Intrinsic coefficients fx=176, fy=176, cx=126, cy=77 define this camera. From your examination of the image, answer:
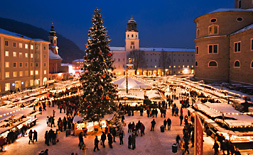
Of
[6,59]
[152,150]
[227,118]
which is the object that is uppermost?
[6,59]

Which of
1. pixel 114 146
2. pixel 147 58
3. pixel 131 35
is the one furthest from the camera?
pixel 147 58

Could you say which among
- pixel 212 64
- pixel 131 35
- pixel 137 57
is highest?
pixel 131 35

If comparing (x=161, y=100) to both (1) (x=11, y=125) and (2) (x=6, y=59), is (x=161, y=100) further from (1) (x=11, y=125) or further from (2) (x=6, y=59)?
(2) (x=6, y=59)

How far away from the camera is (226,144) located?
1085 cm

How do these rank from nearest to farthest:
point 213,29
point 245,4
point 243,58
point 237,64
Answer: point 243,58 → point 237,64 → point 213,29 → point 245,4

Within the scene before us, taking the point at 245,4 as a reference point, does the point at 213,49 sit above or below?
below

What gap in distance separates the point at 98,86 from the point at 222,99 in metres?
13.5

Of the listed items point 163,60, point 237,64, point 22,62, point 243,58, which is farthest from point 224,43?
point 22,62

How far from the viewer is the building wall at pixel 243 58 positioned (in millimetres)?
28186

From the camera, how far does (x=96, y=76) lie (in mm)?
14680

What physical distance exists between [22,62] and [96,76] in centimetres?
Result: 3242

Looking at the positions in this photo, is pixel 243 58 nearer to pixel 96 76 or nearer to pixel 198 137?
pixel 96 76

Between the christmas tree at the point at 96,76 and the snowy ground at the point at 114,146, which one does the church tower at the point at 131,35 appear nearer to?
the christmas tree at the point at 96,76

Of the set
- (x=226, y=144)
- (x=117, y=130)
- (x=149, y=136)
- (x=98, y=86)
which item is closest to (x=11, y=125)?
(x=98, y=86)
